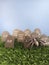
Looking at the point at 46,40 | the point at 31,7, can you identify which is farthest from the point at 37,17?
the point at 46,40

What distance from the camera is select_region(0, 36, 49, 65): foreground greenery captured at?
104 centimetres

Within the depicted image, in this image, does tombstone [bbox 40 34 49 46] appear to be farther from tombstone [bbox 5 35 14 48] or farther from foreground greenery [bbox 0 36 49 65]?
tombstone [bbox 5 35 14 48]

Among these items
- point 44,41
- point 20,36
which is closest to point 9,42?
point 20,36

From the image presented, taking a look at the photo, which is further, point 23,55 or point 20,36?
point 20,36

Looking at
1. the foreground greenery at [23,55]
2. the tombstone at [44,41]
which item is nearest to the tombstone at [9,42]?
the foreground greenery at [23,55]

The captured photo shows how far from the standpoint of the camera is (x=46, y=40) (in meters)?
1.22

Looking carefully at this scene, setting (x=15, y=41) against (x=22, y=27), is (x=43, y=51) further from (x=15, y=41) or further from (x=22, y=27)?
(x=22, y=27)

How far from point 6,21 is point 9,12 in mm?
74

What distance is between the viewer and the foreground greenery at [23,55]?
1043 millimetres

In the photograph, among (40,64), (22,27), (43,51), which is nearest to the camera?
(40,64)

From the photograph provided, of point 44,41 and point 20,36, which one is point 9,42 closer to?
point 20,36

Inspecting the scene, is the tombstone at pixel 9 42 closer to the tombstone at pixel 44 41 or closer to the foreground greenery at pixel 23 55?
the foreground greenery at pixel 23 55

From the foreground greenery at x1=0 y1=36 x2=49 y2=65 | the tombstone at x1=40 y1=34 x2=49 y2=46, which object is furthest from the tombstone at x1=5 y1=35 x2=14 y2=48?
the tombstone at x1=40 y1=34 x2=49 y2=46

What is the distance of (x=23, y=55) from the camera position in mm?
1104
